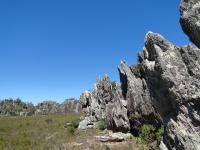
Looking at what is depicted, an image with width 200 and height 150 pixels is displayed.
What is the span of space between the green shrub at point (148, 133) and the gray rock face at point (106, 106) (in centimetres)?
575

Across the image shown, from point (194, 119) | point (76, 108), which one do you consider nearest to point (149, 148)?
point (194, 119)

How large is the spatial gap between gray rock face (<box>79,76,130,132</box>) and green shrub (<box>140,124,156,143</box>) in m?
5.75

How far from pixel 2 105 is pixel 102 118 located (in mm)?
152632

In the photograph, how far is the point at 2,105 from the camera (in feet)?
652


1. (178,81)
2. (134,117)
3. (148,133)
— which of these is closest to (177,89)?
(178,81)

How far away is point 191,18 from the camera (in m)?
18.8

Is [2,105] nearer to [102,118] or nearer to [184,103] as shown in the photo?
[102,118]

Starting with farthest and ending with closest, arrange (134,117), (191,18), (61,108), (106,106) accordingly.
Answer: (61,108) → (106,106) → (134,117) → (191,18)

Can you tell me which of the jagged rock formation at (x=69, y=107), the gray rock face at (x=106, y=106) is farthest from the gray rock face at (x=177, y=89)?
the jagged rock formation at (x=69, y=107)

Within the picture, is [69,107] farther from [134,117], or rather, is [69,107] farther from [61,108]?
[134,117]

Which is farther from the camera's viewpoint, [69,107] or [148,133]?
[69,107]

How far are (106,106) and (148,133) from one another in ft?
57.6

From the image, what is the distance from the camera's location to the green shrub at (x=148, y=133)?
109ft

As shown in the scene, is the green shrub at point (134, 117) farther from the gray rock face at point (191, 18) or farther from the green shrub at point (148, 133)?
the gray rock face at point (191, 18)
